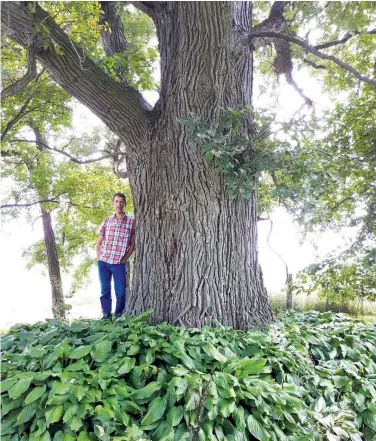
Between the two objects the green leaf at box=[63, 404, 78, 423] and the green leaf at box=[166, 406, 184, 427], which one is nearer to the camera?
the green leaf at box=[63, 404, 78, 423]

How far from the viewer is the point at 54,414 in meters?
1.75

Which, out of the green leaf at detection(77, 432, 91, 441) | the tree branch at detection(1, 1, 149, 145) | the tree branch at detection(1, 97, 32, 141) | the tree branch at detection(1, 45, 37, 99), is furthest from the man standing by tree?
the tree branch at detection(1, 97, 32, 141)

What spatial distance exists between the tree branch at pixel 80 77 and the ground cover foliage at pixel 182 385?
1847 mm

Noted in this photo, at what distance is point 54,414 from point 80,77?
261 cm

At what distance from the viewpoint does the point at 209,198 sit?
10.1ft

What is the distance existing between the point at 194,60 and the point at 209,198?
1287 millimetres

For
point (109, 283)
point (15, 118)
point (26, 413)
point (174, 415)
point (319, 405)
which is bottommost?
point (319, 405)


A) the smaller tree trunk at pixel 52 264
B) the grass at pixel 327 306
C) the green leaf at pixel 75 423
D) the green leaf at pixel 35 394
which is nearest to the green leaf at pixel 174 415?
the green leaf at pixel 75 423

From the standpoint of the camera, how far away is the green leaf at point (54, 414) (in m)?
1.72

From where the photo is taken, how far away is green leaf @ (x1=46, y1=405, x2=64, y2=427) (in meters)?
1.72

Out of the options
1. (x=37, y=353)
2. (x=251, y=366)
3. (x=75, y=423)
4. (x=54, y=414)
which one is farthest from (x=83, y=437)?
(x=251, y=366)

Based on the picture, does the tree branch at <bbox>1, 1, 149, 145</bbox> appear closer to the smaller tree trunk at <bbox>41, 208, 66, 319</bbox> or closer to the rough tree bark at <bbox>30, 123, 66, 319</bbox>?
the rough tree bark at <bbox>30, 123, 66, 319</bbox>

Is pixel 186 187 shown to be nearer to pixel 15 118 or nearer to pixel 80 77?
pixel 80 77

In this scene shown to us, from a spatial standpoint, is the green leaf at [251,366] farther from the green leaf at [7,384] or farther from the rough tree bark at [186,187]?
the green leaf at [7,384]
